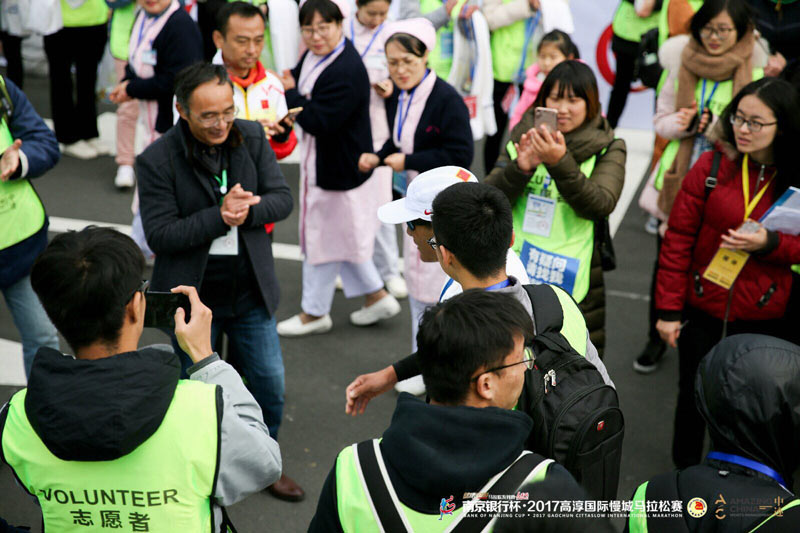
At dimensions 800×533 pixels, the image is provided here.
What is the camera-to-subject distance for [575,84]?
363cm

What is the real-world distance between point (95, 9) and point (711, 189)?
6.17 m

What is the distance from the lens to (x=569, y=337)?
2.30 m

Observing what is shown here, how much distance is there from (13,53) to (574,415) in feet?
26.1

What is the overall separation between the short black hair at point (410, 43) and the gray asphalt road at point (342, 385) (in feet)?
6.04

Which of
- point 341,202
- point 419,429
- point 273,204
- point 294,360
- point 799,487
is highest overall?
point 419,429

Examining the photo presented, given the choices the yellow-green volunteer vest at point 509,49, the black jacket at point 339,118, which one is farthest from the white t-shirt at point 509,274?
the yellow-green volunteer vest at point 509,49


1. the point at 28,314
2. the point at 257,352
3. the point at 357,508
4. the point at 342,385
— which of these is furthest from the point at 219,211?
the point at 357,508

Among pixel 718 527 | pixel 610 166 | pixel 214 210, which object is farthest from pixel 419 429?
pixel 610 166

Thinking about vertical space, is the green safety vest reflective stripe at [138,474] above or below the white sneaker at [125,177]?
above

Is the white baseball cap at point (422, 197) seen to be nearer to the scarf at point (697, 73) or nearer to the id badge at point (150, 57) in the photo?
the scarf at point (697, 73)

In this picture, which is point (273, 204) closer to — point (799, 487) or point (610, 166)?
point (610, 166)

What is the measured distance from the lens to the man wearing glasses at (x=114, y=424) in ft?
5.88

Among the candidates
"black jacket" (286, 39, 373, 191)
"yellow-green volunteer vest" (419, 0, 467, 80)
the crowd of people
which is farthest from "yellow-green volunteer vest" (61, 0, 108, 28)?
"black jacket" (286, 39, 373, 191)

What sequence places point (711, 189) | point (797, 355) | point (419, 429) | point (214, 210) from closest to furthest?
point (419, 429)
point (797, 355)
point (214, 210)
point (711, 189)
